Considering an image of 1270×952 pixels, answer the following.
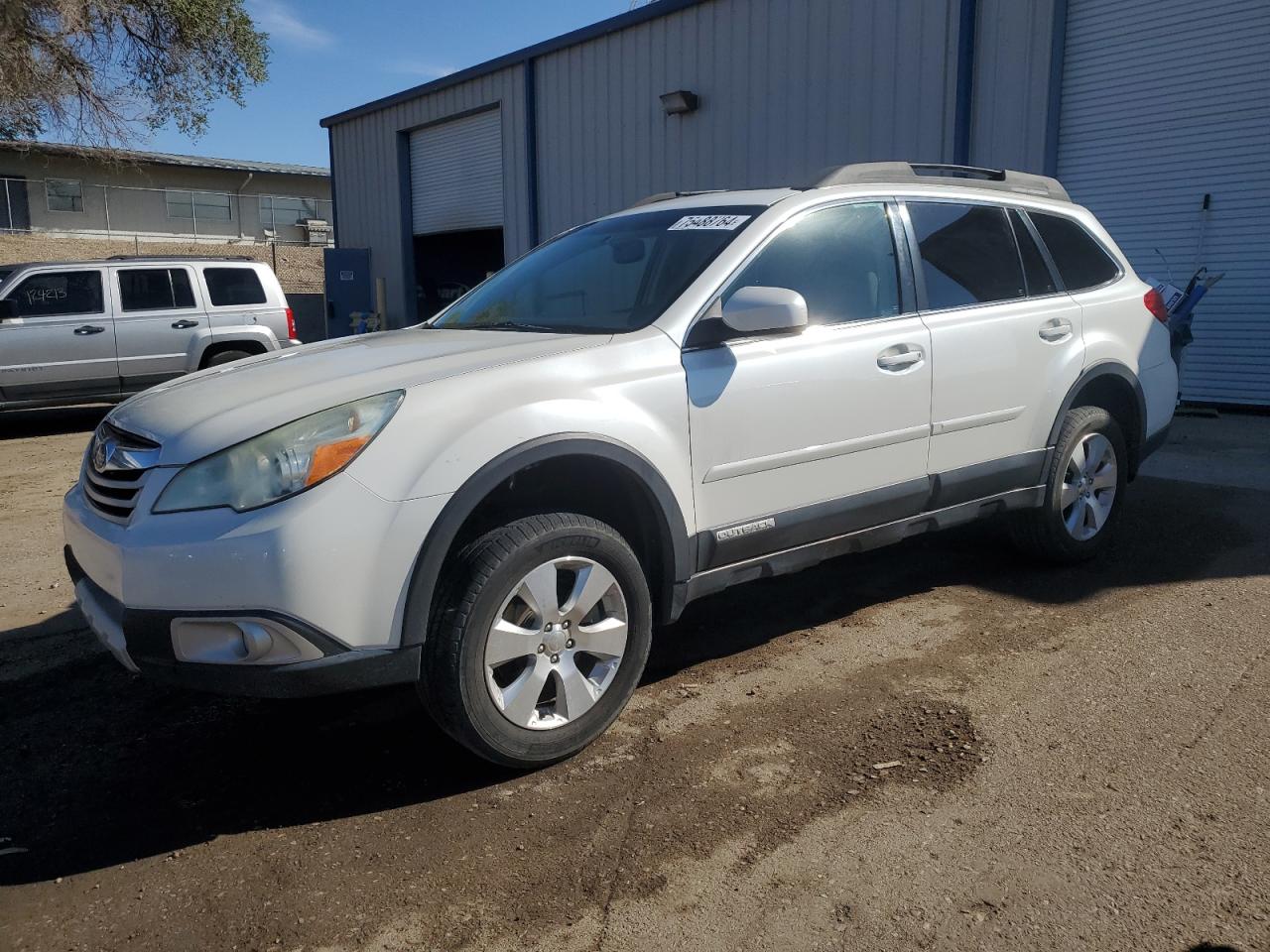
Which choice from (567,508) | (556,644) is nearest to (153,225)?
(567,508)

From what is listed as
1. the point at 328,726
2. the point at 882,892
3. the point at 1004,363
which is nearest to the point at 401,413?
the point at 328,726

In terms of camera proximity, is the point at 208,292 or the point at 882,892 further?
the point at 208,292

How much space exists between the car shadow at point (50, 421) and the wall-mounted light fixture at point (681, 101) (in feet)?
25.9

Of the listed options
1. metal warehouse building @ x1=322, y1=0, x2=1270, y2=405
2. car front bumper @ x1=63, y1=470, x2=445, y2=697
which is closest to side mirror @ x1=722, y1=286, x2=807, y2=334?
car front bumper @ x1=63, y1=470, x2=445, y2=697

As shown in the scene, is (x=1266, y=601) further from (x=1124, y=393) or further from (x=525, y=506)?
(x=525, y=506)

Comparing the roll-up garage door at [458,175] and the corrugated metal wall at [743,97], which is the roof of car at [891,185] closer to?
the corrugated metal wall at [743,97]

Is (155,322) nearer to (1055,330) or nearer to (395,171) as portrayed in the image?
(395,171)

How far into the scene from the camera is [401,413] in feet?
9.23

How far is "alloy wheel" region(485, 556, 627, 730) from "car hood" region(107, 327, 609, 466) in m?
0.69

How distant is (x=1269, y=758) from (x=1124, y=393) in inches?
95.7

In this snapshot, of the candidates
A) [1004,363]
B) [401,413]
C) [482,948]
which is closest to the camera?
[482,948]

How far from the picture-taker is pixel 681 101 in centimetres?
1334

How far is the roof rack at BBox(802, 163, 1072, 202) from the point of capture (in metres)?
4.11

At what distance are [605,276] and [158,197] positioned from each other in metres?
33.7
